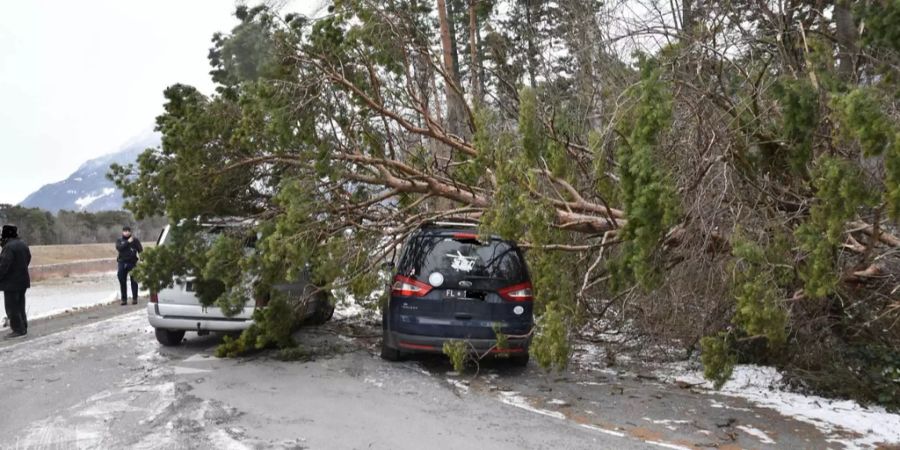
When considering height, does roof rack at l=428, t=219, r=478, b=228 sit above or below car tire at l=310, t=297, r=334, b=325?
above

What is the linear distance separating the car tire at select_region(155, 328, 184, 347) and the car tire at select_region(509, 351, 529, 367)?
4595 mm

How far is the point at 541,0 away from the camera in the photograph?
16.8 metres

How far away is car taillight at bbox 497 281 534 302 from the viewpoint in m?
7.58

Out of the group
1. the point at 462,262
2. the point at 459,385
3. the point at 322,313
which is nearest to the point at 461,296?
the point at 462,262

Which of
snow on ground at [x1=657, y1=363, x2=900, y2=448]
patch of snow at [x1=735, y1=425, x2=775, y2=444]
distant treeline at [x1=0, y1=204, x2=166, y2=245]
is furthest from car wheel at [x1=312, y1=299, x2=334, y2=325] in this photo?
distant treeline at [x1=0, y1=204, x2=166, y2=245]

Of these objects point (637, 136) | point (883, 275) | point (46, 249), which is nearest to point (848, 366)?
point (883, 275)

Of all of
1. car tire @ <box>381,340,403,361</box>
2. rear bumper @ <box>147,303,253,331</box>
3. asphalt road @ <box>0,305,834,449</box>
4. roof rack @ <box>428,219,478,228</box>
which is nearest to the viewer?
asphalt road @ <box>0,305,834,449</box>

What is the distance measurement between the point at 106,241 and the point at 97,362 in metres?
55.6

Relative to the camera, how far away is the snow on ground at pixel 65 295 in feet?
48.5

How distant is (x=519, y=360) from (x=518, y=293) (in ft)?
3.38

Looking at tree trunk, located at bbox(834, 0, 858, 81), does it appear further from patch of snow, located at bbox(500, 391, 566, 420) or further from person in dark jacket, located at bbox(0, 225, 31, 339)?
person in dark jacket, located at bbox(0, 225, 31, 339)

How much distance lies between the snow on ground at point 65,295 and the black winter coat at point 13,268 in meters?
2.62

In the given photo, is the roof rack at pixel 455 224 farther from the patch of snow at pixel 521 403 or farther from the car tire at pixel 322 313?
the car tire at pixel 322 313

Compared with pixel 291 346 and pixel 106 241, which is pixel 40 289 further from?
pixel 106 241
